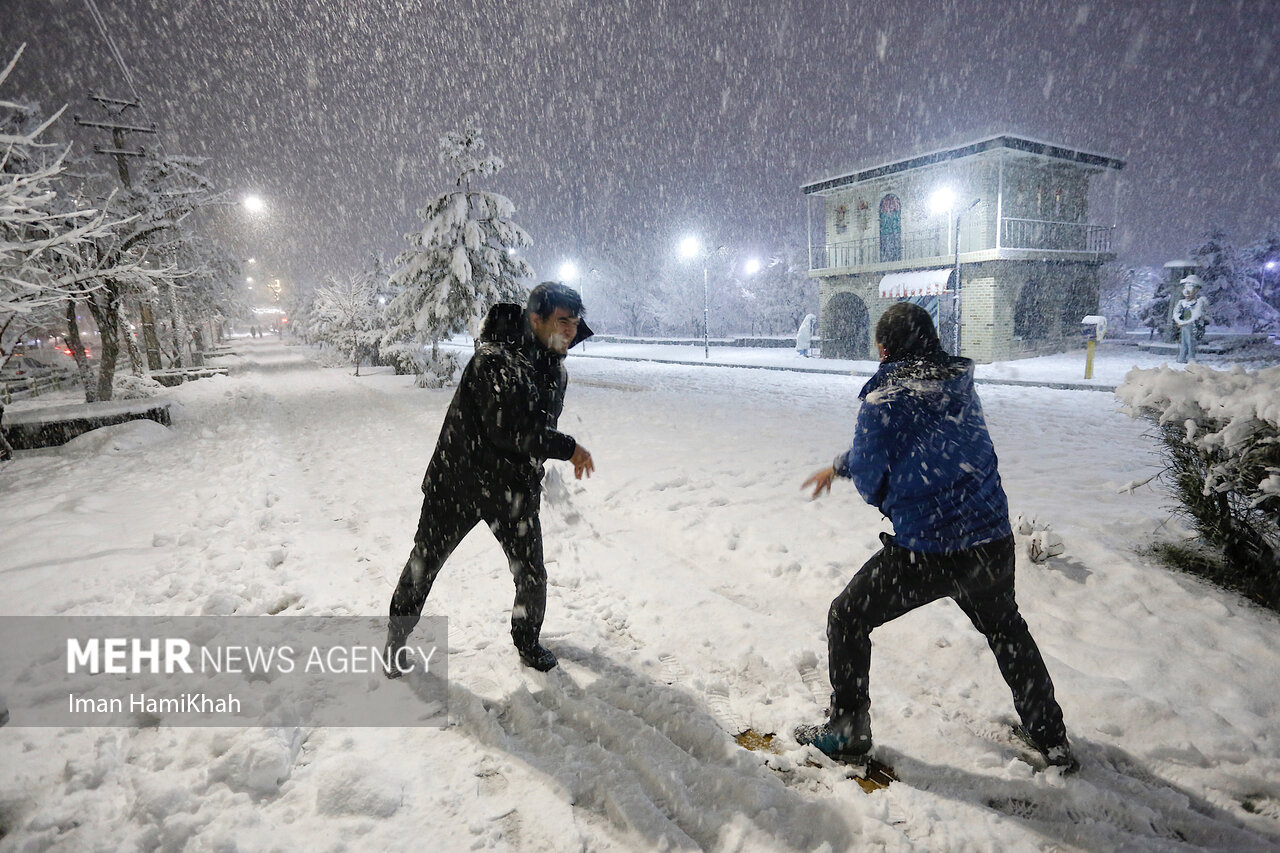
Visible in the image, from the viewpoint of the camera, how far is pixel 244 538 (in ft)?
18.5

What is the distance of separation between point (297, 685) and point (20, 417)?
13348mm

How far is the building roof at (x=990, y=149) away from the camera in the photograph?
2345cm

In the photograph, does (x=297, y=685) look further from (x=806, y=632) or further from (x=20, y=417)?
(x=20, y=417)

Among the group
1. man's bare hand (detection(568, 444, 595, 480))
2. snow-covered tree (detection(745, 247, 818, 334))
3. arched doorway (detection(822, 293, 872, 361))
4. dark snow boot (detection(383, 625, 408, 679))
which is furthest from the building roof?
snow-covered tree (detection(745, 247, 818, 334))

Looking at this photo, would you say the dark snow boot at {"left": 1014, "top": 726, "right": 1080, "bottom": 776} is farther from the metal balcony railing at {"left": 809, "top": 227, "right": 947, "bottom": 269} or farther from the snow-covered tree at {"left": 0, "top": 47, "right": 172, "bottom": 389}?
the metal balcony railing at {"left": 809, "top": 227, "right": 947, "bottom": 269}

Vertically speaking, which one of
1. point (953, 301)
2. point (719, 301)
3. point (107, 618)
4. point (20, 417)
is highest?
point (719, 301)

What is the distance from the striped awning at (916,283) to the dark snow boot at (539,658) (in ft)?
83.9

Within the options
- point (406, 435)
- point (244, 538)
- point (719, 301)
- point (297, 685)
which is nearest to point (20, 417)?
point (406, 435)

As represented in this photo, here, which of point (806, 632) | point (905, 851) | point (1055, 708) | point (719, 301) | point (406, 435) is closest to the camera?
point (905, 851)

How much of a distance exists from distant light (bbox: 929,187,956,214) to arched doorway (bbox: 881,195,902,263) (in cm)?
208

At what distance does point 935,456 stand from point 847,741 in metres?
1.38

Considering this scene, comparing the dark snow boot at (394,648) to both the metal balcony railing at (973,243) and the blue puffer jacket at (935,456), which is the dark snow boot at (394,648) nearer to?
the blue puffer jacket at (935,456)

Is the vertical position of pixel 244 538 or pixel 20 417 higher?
pixel 20 417

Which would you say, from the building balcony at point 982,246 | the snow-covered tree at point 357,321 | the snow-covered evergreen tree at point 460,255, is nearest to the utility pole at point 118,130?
the snow-covered tree at point 357,321
